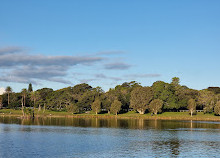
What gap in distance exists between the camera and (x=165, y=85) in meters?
183

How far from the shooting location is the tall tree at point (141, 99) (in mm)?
167375

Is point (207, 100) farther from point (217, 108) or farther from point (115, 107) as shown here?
point (115, 107)

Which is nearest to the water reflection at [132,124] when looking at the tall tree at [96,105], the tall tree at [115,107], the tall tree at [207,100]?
the tall tree at [207,100]

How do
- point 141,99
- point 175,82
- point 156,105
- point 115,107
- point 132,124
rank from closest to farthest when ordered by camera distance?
point 132,124, point 156,105, point 115,107, point 141,99, point 175,82

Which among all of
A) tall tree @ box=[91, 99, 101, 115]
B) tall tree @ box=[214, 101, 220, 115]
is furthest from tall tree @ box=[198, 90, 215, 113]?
tall tree @ box=[91, 99, 101, 115]

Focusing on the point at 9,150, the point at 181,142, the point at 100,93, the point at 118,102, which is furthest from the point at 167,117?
the point at 9,150

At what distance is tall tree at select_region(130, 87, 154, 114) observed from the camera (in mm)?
167375

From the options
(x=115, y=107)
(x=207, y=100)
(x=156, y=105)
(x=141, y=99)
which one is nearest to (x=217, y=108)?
(x=207, y=100)

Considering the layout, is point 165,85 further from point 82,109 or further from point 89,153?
point 89,153

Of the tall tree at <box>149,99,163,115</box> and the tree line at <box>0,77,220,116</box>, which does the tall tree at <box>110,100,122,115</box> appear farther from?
the tall tree at <box>149,99,163,115</box>

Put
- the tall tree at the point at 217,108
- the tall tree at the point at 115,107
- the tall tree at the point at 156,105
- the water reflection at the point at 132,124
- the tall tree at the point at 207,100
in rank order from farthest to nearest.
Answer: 1. the tall tree at the point at 115,107
2. the tall tree at the point at 207,100
3. the tall tree at the point at 156,105
4. the tall tree at the point at 217,108
5. the water reflection at the point at 132,124

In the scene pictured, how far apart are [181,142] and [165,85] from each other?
4635 inches

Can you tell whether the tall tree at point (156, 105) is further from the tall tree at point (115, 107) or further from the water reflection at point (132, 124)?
the water reflection at point (132, 124)

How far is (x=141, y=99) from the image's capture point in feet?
551
